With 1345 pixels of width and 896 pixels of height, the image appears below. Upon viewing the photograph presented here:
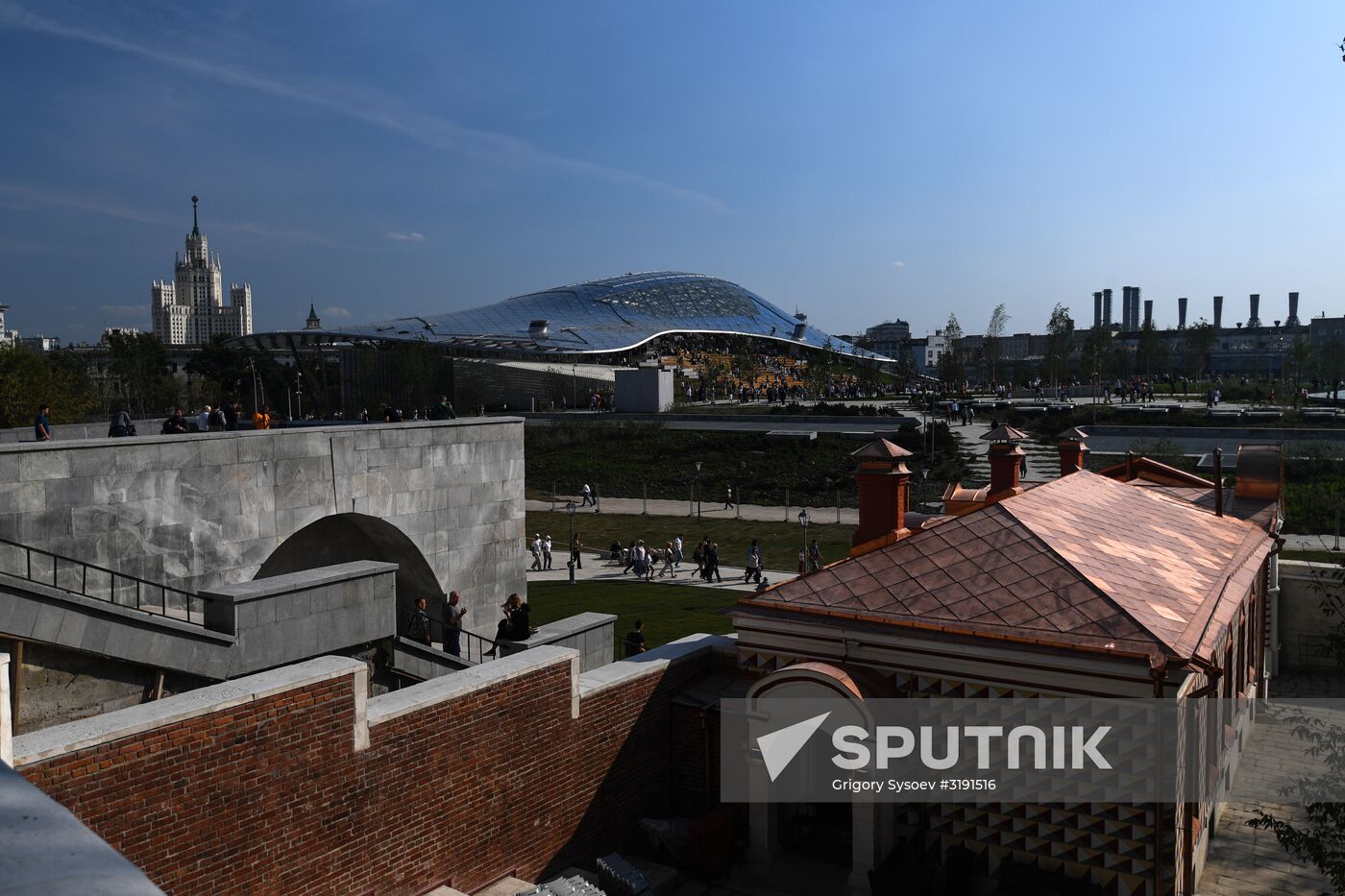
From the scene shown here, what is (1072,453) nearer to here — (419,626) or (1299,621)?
(1299,621)

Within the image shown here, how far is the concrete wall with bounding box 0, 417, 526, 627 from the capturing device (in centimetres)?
1000

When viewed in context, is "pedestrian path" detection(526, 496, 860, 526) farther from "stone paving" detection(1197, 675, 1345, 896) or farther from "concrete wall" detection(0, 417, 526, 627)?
"stone paving" detection(1197, 675, 1345, 896)

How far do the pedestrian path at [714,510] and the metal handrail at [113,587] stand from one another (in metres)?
23.7

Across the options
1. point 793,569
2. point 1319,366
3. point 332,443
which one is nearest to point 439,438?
point 332,443

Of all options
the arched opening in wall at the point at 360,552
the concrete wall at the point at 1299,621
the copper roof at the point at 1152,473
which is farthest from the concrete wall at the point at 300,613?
the concrete wall at the point at 1299,621

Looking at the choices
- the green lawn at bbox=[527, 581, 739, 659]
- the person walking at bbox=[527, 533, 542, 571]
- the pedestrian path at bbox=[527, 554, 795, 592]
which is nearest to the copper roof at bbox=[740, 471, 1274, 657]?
the green lawn at bbox=[527, 581, 739, 659]

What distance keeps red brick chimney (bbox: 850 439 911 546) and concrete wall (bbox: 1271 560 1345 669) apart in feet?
19.9

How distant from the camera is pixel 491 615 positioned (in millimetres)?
15648

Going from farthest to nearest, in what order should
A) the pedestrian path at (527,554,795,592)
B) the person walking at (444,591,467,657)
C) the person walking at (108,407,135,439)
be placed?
the pedestrian path at (527,554,795,592)
the person walking at (108,407,135,439)
the person walking at (444,591,467,657)

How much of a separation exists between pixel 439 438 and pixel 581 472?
3028 cm

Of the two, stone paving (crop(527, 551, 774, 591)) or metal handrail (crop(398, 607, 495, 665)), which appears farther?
stone paving (crop(527, 551, 774, 591))

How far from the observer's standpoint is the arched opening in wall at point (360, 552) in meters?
13.3

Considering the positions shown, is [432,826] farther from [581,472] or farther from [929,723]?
[581,472]

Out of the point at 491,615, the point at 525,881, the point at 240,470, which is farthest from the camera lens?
the point at 491,615
